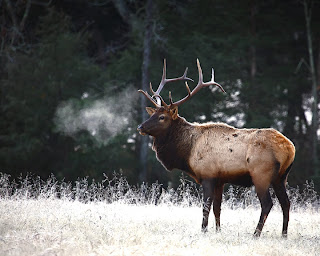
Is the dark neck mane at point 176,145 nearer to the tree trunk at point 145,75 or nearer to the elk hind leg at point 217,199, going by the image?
the elk hind leg at point 217,199

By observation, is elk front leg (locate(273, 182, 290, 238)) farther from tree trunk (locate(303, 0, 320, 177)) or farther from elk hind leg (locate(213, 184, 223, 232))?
tree trunk (locate(303, 0, 320, 177))

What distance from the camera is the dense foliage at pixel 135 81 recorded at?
18359 millimetres

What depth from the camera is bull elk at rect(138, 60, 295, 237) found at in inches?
275

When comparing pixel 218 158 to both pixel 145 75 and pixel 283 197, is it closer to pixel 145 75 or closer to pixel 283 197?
pixel 283 197

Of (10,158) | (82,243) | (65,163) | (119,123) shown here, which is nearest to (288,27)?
(119,123)

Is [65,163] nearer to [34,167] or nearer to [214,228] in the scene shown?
[34,167]

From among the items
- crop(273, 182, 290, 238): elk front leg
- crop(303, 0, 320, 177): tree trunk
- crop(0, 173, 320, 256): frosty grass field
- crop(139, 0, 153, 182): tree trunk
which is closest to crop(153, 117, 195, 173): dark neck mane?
crop(0, 173, 320, 256): frosty grass field

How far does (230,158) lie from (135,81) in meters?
13.3

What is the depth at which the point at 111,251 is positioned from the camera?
5.14m

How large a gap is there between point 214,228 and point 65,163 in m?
11.8

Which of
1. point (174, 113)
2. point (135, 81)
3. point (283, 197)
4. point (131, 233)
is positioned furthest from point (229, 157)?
point (135, 81)

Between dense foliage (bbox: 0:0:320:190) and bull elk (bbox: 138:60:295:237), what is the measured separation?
9.58 m

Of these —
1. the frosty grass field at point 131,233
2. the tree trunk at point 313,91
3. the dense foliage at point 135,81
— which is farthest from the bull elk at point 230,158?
the tree trunk at point 313,91

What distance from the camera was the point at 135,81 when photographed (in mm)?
20109
